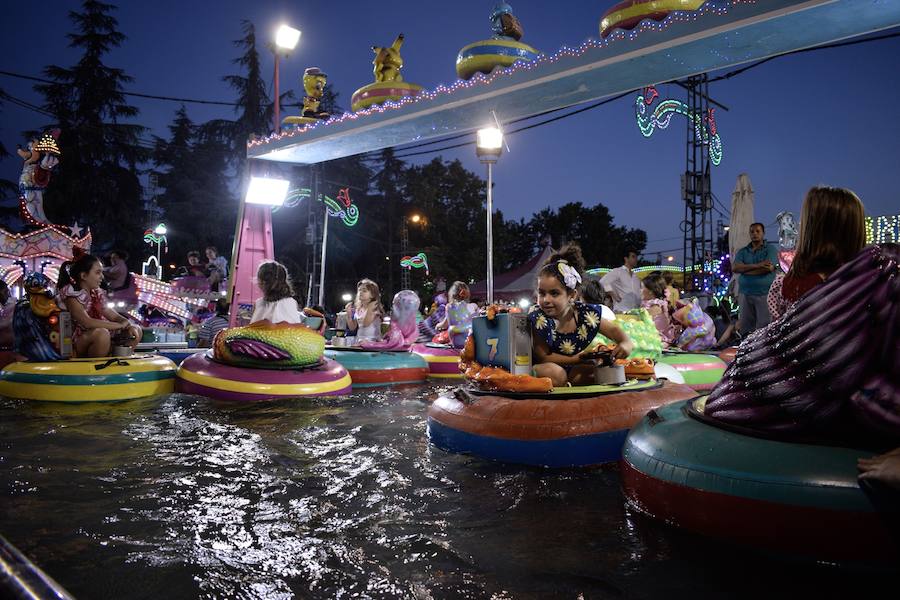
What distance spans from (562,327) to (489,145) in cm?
481

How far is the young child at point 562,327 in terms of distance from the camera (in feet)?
16.8

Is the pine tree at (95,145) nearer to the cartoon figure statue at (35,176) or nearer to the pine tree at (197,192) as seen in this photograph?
the pine tree at (197,192)

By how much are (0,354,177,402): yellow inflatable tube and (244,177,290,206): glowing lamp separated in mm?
6223

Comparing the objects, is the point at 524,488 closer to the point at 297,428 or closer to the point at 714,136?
the point at 297,428

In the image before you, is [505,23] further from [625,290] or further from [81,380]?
[81,380]

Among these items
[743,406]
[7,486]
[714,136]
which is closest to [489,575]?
[743,406]

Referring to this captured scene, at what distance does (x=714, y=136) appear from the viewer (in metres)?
17.2

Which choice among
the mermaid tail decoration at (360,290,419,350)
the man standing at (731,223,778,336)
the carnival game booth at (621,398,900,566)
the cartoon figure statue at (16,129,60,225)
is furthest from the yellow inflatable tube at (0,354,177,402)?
the cartoon figure statue at (16,129,60,225)

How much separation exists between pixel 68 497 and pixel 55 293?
4999mm

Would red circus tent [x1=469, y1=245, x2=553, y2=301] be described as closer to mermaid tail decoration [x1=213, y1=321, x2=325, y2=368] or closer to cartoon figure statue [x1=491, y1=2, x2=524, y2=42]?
cartoon figure statue [x1=491, y1=2, x2=524, y2=42]

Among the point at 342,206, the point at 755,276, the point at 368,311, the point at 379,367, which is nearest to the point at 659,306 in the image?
the point at 755,276

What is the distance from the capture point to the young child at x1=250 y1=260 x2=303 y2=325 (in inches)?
313

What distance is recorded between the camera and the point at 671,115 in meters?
15.1

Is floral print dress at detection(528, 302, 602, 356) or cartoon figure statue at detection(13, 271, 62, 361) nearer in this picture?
floral print dress at detection(528, 302, 602, 356)
